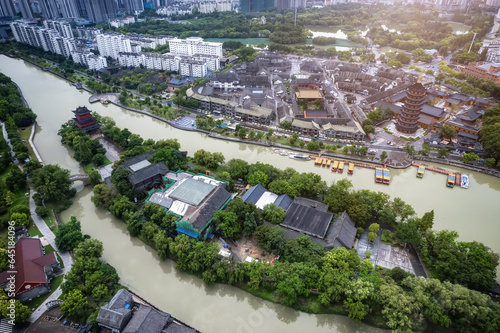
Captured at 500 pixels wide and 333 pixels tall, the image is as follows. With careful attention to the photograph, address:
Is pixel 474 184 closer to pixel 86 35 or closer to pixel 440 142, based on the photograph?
pixel 440 142

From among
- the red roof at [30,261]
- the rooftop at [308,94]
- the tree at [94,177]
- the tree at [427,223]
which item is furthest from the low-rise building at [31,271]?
the rooftop at [308,94]

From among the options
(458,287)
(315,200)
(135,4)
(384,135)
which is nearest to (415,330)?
(458,287)

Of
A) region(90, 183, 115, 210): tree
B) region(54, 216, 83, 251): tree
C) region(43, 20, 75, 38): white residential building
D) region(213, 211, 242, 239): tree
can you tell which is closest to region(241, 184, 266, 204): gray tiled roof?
region(213, 211, 242, 239): tree

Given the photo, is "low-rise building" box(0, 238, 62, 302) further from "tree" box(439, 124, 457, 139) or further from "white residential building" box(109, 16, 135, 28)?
"white residential building" box(109, 16, 135, 28)

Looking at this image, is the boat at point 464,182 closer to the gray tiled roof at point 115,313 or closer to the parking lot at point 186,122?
the gray tiled roof at point 115,313

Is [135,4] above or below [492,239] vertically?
above

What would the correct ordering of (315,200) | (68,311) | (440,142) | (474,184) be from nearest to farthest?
(68,311) < (315,200) < (474,184) < (440,142)
